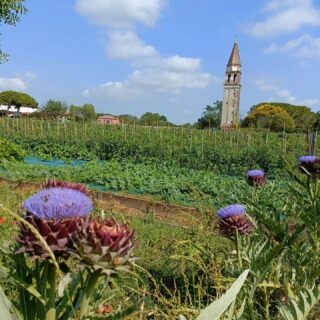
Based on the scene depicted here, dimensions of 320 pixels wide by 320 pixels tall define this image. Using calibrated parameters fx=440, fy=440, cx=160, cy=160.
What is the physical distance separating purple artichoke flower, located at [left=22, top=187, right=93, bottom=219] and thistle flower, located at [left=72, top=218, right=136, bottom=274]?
0.02 meters

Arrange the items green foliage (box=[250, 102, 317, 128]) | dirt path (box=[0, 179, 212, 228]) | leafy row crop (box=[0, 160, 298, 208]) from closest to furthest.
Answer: dirt path (box=[0, 179, 212, 228]) < leafy row crop (box=[0, 160, 298, 208]) < green foliage (box=[250, 102, 317, 128])

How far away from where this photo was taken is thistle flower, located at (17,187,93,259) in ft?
2.42

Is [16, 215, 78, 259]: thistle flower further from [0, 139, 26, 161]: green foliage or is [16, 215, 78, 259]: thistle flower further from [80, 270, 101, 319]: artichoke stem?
[0, 139, 26, 161]: green foliage

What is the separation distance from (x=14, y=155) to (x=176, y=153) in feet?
13.0

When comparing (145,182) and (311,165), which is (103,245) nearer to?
(311,165)

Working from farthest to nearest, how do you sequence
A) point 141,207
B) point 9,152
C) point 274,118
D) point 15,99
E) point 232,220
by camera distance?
point 15,99
point 274,118
point 9,152
point 141,207
point 232,220

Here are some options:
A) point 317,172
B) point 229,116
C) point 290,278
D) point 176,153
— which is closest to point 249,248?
point 290,278

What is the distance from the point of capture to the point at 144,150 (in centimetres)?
1186

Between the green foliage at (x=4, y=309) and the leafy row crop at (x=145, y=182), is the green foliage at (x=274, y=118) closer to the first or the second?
the leafy row crop at (x=145, y=182)

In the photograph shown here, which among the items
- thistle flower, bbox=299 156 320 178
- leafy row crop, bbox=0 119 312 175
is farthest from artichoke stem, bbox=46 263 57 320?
leafy row crop, bbox=0 119 312 175

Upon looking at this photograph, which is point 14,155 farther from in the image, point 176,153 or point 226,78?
point 226,78

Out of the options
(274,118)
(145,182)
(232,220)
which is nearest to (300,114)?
(274,118)

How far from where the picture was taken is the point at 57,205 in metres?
0.74

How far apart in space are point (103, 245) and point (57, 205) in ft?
0.36
